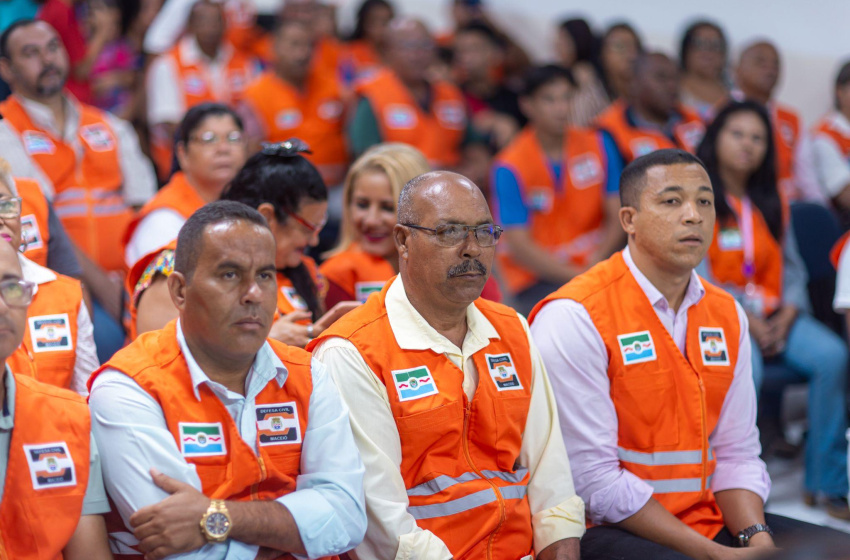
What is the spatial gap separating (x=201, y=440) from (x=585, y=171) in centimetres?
330

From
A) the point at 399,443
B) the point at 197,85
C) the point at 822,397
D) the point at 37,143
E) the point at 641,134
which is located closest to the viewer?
the point at 399,443

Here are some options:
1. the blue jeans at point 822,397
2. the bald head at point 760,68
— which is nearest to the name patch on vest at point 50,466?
the blue jeans at point 822,397

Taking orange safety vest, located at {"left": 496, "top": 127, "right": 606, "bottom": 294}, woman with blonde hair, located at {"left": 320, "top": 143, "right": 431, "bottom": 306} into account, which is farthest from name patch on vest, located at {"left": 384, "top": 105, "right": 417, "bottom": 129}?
woman with blonde hair, located at {"left": 320, "top": 143, "right": 431, "bottom": 306}

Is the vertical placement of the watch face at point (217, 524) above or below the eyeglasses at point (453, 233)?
below

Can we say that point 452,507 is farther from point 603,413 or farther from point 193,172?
point 193,172

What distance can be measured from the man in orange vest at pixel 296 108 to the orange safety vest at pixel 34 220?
2.26 m

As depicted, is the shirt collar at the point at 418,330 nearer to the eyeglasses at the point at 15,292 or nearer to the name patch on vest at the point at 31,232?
the eyeglasses at the point at 15,292

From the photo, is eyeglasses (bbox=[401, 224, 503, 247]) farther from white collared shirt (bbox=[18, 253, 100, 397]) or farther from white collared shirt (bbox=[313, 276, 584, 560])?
white collared shirt (bbox=[18, 253, 100, 397])

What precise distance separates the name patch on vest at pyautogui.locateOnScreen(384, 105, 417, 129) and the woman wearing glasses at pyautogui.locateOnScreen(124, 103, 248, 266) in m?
1.70

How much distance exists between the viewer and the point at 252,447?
2074mm

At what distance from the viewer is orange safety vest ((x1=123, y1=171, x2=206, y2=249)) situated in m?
3.33

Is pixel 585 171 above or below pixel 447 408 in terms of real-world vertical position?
above

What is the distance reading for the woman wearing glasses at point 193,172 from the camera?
3.31 meters

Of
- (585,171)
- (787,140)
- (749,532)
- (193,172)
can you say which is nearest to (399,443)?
(749,532)
